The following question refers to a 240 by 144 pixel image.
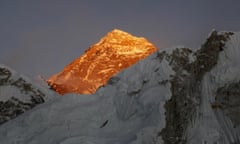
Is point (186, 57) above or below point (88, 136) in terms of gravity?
above

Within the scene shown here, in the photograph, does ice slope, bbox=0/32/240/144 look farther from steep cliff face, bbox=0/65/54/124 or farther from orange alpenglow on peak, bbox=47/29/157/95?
orange alpenglow on peak, bbox=47/29/157/95

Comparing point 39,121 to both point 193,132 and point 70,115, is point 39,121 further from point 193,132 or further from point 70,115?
point 193,132

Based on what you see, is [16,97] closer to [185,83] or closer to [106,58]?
[185,83]

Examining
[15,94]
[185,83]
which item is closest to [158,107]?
[185,83]

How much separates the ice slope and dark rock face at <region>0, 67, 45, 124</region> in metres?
2.96

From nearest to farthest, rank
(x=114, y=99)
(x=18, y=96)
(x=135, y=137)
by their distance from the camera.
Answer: (x=135, y=137), (x=114, y=99), (x=18, y=96)

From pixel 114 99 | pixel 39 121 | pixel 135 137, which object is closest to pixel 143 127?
pixel 135 137

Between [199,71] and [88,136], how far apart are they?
9.80 metres

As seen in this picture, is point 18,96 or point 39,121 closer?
point 39,121

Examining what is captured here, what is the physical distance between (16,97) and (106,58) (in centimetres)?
4982

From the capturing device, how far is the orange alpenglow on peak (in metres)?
86.1

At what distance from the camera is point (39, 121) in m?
38.7

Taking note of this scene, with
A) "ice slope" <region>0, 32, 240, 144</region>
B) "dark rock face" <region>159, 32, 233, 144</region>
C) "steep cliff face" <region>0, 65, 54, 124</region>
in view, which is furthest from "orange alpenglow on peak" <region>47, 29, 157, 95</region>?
"dark rock face" <region>159, 32, 233, 144</region>

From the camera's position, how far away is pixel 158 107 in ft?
112
